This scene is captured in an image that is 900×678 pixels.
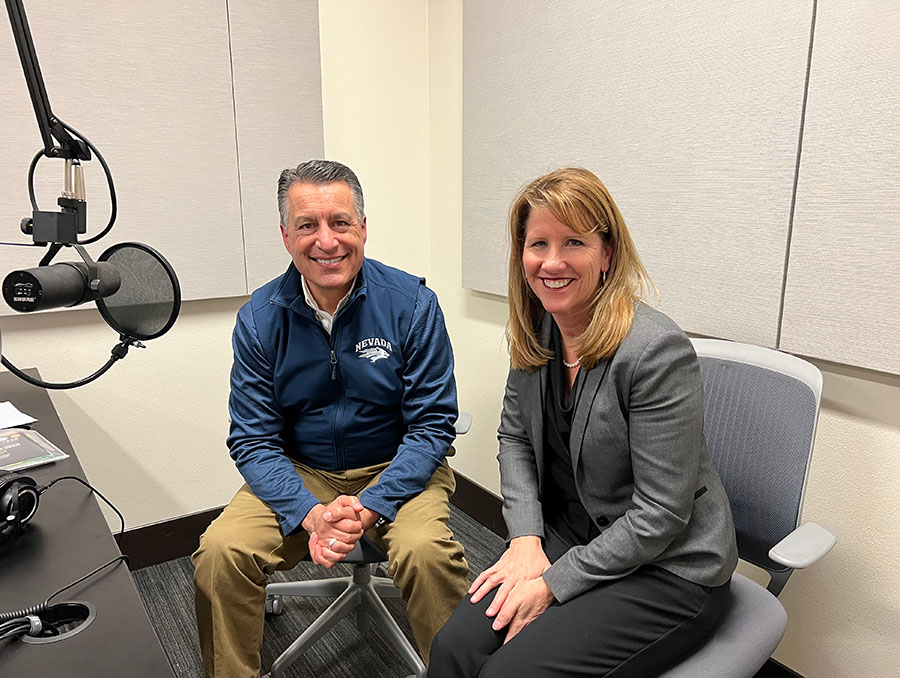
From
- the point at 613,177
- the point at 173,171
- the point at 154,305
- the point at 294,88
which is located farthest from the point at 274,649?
the point at 294,88

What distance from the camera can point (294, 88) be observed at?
2385 millimetres

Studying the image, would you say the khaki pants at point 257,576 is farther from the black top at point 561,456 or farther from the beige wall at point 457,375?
the beige wall at point 457,375

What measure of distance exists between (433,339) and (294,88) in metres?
1.18

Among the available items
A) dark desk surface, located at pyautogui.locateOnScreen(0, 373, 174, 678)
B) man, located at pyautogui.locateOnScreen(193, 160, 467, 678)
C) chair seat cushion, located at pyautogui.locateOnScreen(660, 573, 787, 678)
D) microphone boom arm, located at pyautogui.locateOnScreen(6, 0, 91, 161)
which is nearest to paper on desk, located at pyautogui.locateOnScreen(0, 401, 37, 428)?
dark desk surface, located at pyautogui.locateOnScreen(0, 373, 174, 678)

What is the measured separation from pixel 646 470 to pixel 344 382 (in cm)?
86

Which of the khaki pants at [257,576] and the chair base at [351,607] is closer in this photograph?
the khaki pants at [257,576]

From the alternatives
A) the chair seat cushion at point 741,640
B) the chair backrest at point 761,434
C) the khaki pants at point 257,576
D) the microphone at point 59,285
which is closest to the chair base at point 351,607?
the khaki pants at point 257,576

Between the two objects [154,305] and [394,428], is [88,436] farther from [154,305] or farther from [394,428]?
[154,305]

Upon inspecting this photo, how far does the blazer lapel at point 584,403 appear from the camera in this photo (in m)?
1.27

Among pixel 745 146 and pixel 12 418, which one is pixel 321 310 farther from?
pixel 745 146

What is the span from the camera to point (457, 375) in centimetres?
280

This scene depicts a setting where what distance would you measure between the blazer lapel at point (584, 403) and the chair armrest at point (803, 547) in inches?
15.3

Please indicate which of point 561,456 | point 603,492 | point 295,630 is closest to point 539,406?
point 561,456

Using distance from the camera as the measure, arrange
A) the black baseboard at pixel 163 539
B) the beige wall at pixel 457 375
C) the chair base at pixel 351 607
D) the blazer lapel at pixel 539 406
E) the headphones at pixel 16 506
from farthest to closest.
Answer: the black baseboard at pixel 163 539
the chair base at pixel 351 607
the beige wall at pixel 457 375
the blazer lapel at pixel 539 406
the headphones at pixel 16 506
